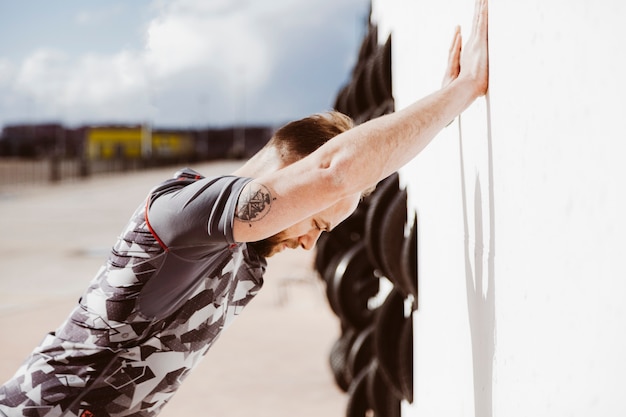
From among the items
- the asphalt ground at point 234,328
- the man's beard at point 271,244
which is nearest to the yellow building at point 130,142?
the asphalt ground at point 234,328

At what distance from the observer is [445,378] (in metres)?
1.90

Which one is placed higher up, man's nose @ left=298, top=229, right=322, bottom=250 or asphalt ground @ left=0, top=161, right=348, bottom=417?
man's nose @ left=298, top=229, right=322, bottom=250

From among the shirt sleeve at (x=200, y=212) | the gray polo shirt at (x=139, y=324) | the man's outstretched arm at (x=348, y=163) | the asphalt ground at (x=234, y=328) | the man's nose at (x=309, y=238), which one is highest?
the man's outstretched arm at (x=348, y=163)

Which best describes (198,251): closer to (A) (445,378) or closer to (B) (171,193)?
(B) (171,193)

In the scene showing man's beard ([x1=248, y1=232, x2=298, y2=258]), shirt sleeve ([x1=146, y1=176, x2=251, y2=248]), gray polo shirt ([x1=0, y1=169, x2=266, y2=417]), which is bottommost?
gray polo shirt ([x1=0, y1=169, x2=266, y2=417])

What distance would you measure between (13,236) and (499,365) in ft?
55.2

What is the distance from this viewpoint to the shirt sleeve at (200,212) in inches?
53.4

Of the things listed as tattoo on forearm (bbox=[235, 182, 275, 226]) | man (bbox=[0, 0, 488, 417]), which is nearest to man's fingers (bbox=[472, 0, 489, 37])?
man (bbox=[0, 0, 488, 417])

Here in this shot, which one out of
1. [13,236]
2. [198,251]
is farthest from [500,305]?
[13,236]

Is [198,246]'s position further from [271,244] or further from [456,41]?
[456,41]

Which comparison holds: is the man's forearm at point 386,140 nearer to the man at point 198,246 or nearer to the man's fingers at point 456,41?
the man at point 198,246

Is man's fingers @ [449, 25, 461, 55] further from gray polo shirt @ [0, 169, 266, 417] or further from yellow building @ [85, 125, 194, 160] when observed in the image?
yellow building @ [85, 125, 194, 160]

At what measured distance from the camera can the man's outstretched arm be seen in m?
1.31

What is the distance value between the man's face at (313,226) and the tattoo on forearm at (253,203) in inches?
11.8
